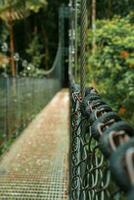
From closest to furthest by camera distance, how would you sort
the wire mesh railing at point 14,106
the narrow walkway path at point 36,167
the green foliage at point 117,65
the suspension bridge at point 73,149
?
the suspension bridge at point 73,149 < the narrow walkway path at point 36,167 < the wire mesh railing at point 14,106 < the green foliage at point 117,65

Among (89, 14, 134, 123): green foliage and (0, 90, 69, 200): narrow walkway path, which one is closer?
(0, 90, 69, 200): narrow walkway path

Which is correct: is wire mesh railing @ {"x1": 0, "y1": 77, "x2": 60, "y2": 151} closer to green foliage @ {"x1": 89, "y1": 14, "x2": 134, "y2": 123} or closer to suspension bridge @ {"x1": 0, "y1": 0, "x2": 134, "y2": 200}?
suspension bridge @ {"x1": 0, "y1": 0, "x2": 134, "y2": 200}

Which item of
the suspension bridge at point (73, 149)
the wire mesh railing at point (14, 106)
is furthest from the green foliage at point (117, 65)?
the wire mesh railing at point (14, 106)

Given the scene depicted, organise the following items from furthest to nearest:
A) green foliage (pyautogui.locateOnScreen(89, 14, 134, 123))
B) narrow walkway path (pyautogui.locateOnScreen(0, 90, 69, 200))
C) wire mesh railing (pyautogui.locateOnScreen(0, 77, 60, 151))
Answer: green foliage (pyautogui.locateOnScreen(89, 14, 134, 123)), wire mesh railing (pyautogui.locateOnScreen(0, 77, 60, 151)), narrow walkway path (pyautogui.locateOnScreen(0, 90, 69, 200))

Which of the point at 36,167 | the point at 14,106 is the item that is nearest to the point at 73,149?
the point at 36,167

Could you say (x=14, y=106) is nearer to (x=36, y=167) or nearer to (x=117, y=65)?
(x=117, y=65)

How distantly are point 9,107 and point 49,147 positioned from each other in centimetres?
78

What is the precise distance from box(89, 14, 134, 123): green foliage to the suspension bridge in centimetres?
101

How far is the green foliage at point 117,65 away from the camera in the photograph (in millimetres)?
7586

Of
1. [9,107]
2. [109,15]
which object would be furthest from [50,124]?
[109,15]

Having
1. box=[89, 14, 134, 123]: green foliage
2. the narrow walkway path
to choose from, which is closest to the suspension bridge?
the narrow walkway path

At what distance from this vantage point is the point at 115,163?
2.98ft

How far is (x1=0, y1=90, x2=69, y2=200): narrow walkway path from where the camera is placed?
4.26 meters

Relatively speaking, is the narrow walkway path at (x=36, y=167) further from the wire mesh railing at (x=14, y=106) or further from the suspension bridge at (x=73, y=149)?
the wire mesh railing at (x=14, y=106)
